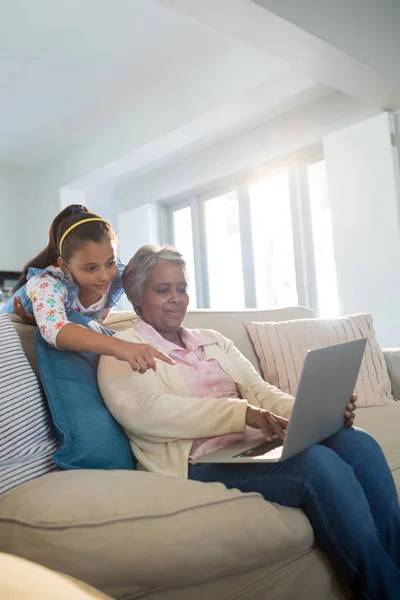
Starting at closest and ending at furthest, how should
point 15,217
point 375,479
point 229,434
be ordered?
1. point 375,479
2. point 229,434
3. point 15,217

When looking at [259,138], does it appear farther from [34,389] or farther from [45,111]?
[34,389]

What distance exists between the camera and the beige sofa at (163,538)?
0.94 metres

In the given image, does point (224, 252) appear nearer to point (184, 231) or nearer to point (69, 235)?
point (184, 231)

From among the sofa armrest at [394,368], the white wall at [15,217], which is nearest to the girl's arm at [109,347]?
the sofa armrest at [394,368]

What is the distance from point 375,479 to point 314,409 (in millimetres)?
236

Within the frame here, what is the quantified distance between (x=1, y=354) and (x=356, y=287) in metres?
3.05

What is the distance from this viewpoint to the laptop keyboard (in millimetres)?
1230

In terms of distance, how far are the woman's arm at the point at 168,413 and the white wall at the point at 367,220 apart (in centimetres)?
266

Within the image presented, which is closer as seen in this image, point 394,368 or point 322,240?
point 394,368

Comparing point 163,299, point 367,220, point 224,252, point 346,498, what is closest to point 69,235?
point 163,299

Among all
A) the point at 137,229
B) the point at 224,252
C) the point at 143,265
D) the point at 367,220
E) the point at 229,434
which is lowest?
the point at 229,434

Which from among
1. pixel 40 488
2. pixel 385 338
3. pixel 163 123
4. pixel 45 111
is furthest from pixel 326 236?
pixel 40 488

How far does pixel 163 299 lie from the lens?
1575 mm

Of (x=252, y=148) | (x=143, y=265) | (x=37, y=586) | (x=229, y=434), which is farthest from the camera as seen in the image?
(x=252, y=148)
